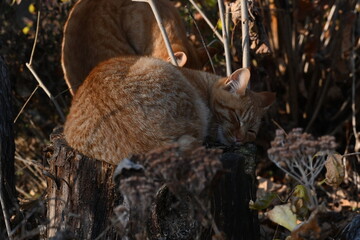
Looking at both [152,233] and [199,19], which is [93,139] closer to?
[152,233]

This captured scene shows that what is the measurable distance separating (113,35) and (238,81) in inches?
77.4

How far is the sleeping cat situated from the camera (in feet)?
11.5

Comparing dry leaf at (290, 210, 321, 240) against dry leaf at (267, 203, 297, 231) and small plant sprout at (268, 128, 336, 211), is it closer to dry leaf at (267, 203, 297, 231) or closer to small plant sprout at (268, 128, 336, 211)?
small plant sprout at (268, 128, 336, 211)

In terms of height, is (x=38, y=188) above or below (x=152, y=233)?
below

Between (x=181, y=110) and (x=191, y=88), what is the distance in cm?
40

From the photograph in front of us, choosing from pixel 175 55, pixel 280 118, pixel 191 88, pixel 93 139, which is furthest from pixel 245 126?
pixel 280 118

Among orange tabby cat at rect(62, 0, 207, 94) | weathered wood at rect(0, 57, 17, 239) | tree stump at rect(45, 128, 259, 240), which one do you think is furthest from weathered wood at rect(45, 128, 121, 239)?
orange tabby cat at rect(62, 0, 207, 94)

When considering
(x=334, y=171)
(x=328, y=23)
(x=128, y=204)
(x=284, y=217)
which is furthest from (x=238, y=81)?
(x=328, y=23)

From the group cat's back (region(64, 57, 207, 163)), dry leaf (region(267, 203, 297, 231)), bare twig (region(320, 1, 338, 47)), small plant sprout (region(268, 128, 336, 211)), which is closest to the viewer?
small plant sprout (region(268, 128, 336, 211))

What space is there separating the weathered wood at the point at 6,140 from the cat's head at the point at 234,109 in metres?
1.54

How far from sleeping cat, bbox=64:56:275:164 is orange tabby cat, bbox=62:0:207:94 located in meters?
1.15

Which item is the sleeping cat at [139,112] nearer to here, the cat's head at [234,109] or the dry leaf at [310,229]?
the cat's head at [234,109]

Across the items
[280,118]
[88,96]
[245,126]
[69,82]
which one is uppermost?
[88,96]

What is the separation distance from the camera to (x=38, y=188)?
6113 millimetres
